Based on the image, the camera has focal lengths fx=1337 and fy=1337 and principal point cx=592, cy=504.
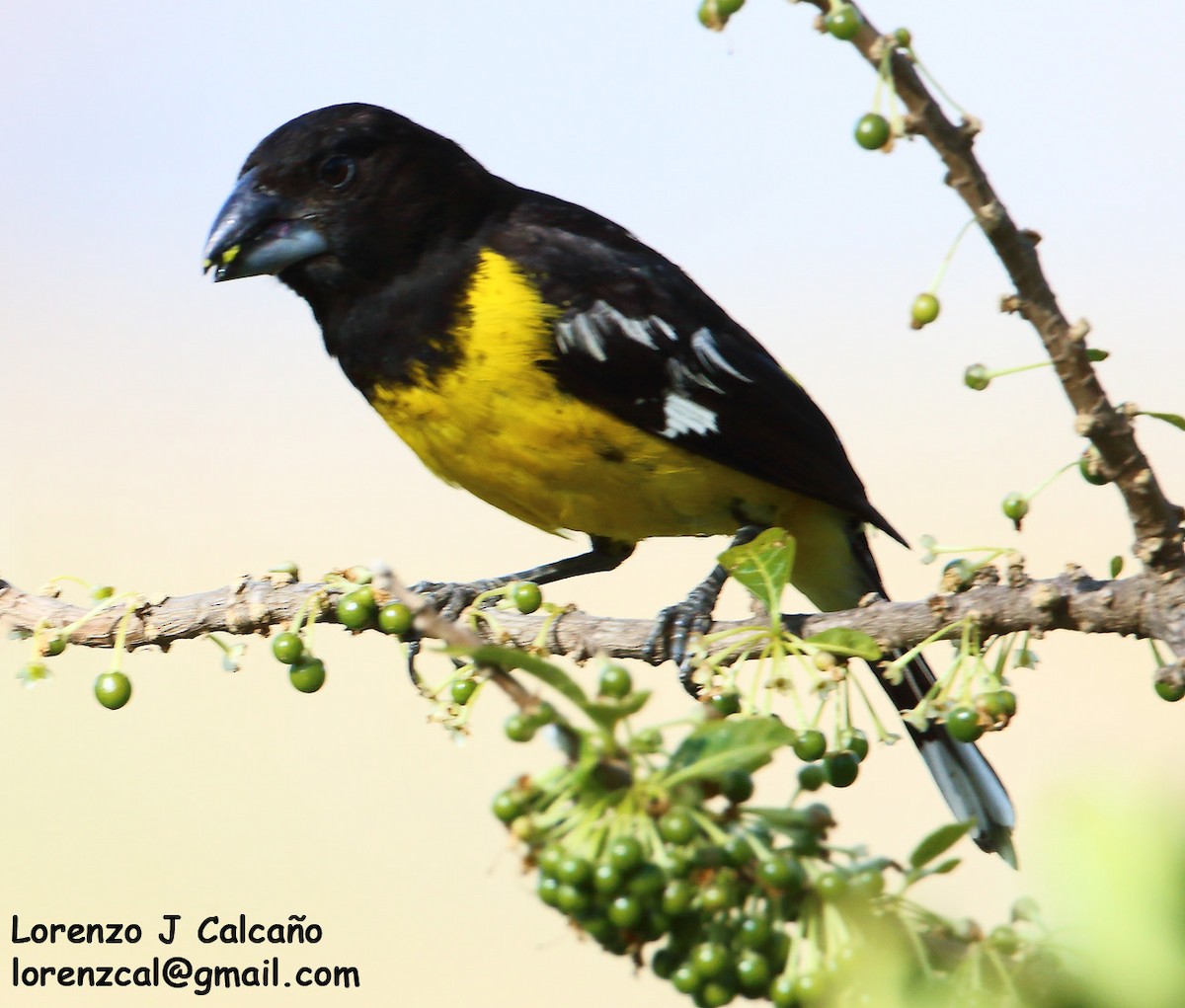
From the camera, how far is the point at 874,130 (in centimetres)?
132

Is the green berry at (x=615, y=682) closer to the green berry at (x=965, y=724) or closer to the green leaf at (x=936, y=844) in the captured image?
the green leaf at (x=936, y=844)

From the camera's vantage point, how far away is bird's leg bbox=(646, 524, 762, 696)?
104 inches

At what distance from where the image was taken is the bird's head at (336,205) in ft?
10.1

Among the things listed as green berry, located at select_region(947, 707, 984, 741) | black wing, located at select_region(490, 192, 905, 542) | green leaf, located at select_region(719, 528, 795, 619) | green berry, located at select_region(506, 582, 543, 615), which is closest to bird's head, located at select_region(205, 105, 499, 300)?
black wing, located at select_region(490, 192, 905, 542)

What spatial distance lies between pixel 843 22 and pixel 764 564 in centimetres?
74

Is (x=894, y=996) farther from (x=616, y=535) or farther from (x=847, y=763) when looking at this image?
(x=616, y=535)

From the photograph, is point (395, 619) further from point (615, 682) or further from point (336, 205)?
point (336, 205)

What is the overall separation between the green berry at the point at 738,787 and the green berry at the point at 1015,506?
86cm

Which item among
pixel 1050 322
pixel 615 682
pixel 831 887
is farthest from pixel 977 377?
pixel 831 887

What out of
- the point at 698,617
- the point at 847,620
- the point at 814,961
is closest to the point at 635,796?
the point at 814,961

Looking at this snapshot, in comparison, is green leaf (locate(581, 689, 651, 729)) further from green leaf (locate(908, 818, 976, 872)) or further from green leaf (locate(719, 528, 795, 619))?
green leaf (locate(719, 528, 795, 619))

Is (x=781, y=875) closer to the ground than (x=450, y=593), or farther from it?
closer to the ground

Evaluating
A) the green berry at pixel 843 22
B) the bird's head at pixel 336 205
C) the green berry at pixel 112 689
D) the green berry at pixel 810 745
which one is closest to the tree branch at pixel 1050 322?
the green berry at pixel 843 22

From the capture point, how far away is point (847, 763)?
173cm
